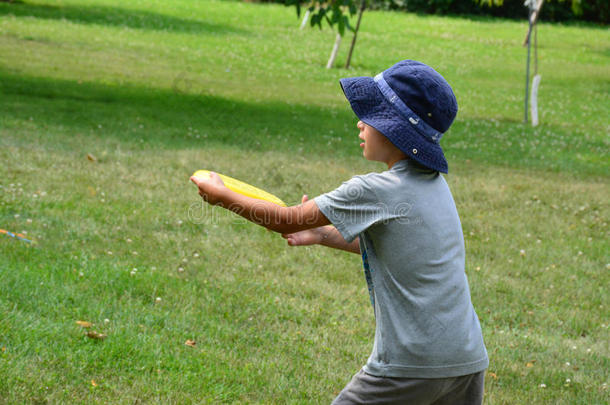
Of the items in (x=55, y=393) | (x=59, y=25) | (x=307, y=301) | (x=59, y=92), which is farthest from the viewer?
(x=59, y=25)

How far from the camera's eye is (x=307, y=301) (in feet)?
17.2

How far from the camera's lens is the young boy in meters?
2.42

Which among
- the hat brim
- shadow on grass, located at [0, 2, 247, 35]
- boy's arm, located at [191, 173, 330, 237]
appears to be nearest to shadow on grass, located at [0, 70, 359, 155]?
boy's arm, located at [191, 173, 330, 237]

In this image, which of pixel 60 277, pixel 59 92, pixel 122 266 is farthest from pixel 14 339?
pixel 59 92

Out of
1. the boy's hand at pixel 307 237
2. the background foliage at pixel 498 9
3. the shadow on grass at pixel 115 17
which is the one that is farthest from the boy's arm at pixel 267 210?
the background foliage at pixel 498 9

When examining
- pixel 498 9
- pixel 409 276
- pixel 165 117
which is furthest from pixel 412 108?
pixel 498 9

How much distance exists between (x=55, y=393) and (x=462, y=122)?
12311 mm

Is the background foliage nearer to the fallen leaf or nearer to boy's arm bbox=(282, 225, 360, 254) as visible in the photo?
the fallen leaf

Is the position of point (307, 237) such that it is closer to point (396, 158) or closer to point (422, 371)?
point (396, 158)

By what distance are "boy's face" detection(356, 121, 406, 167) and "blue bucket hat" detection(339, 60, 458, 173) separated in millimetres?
44

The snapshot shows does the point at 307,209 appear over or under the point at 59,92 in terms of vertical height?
over

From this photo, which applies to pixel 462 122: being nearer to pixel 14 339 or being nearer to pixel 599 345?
pixel 599 345

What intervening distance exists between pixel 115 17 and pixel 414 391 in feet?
90.6

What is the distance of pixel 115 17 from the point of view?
27.8 metres
